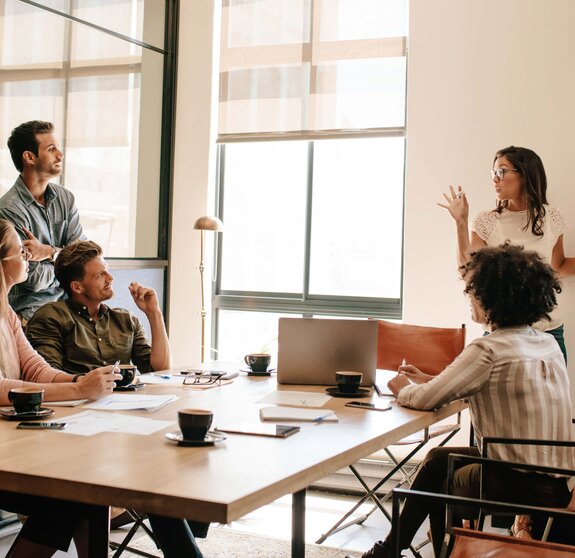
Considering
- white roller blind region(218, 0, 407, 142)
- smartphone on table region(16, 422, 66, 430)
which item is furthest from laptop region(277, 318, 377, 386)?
white roller blind region(218, 0, 407, 142)

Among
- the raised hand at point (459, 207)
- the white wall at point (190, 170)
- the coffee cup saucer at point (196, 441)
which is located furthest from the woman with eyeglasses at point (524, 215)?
the coffee cup saucer at point (196, 441)

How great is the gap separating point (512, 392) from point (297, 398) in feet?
2.21

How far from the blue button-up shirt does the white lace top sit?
88.9 inches

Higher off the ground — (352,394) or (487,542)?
(352,394)

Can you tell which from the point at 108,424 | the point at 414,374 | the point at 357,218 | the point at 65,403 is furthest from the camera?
the point at 357,218

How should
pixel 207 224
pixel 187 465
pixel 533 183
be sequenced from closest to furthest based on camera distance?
pixel 187 465, pixel 533 183, pixel 207 224

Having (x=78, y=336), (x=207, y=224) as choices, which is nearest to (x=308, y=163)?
(x=207, y=224)

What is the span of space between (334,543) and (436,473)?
115 centimetres

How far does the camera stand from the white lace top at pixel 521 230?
4113 mm

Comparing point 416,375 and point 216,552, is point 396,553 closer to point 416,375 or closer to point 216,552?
point 416,375

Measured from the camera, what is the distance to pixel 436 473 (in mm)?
2709

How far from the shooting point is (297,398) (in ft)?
8.36

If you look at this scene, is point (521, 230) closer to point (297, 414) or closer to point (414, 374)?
point (414, 374)

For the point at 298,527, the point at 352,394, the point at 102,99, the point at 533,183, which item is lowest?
the point at 298,527
